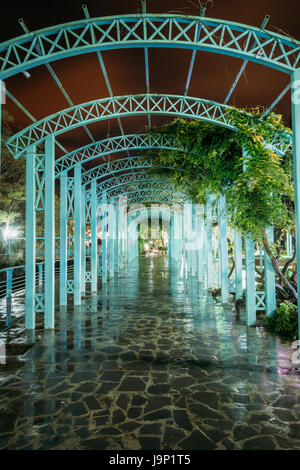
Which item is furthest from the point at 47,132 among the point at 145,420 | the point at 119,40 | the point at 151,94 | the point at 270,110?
the point at 145,420

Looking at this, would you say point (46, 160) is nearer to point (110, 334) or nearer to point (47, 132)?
point (47, 132)

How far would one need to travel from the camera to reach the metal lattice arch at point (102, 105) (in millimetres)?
5234

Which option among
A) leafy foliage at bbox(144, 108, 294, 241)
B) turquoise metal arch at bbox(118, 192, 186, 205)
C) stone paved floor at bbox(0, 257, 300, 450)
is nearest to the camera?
stone paved floor at bbox(0, 257, 300, 450)

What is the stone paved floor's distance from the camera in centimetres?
337

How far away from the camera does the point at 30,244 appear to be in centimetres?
784

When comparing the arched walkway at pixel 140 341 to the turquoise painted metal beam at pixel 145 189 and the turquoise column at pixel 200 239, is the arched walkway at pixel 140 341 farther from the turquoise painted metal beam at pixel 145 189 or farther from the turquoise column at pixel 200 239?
the turquoise painted metal beam at pixel 145 189

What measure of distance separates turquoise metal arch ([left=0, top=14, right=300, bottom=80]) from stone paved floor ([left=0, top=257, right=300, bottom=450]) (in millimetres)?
5105

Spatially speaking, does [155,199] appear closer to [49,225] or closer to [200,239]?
[200,239]

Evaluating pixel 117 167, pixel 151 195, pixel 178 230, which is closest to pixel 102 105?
pixel 117 167

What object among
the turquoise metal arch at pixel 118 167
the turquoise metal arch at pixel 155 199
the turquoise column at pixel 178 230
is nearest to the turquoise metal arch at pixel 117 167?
the turquoise metal arch at pixel 118 167

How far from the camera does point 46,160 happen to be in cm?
812

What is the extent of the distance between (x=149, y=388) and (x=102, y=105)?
7115 millimetres

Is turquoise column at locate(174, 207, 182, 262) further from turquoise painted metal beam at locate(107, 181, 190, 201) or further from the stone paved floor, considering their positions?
the stone paved floor

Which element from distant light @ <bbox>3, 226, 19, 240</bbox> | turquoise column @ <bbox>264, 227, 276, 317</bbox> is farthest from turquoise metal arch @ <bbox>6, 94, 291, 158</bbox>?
distant light @ <bbox>3, 226, 19, 240</bbox>
